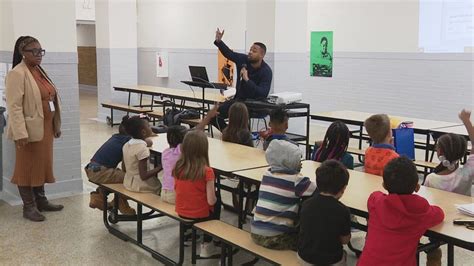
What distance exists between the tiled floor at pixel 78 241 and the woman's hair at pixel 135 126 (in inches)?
33.1

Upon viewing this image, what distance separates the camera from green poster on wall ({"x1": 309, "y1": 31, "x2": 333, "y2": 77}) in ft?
31.8

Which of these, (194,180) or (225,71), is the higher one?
(225,71)

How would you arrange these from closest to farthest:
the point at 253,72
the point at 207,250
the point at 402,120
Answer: the point at 207,250
the point at 402,120
the point at 253,72

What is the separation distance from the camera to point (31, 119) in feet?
14.6

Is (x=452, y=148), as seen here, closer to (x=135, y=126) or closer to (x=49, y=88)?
(x=135, y=126)

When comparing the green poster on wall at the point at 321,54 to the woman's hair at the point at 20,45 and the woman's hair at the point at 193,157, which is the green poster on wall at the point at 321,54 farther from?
the woman's hair at the point at 193,157

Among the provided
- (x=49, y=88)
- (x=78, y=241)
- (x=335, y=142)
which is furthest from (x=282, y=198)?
(x=49, y=88)

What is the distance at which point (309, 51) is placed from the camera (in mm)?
10031

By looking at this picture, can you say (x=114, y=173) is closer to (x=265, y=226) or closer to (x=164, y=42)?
(x=265, y=226)

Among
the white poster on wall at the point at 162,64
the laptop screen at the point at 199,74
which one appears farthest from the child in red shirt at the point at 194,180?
the white poster on wall at the point at 162,64

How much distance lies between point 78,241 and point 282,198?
1993 millimetres

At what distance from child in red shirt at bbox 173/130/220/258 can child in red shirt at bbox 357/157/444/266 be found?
1.28 meters

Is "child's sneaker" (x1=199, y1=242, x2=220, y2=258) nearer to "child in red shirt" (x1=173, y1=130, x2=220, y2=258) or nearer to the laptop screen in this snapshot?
"child in red shirt" (x1=173, y1=130, x2=220, y2=258)

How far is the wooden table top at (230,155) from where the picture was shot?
3768 mm
